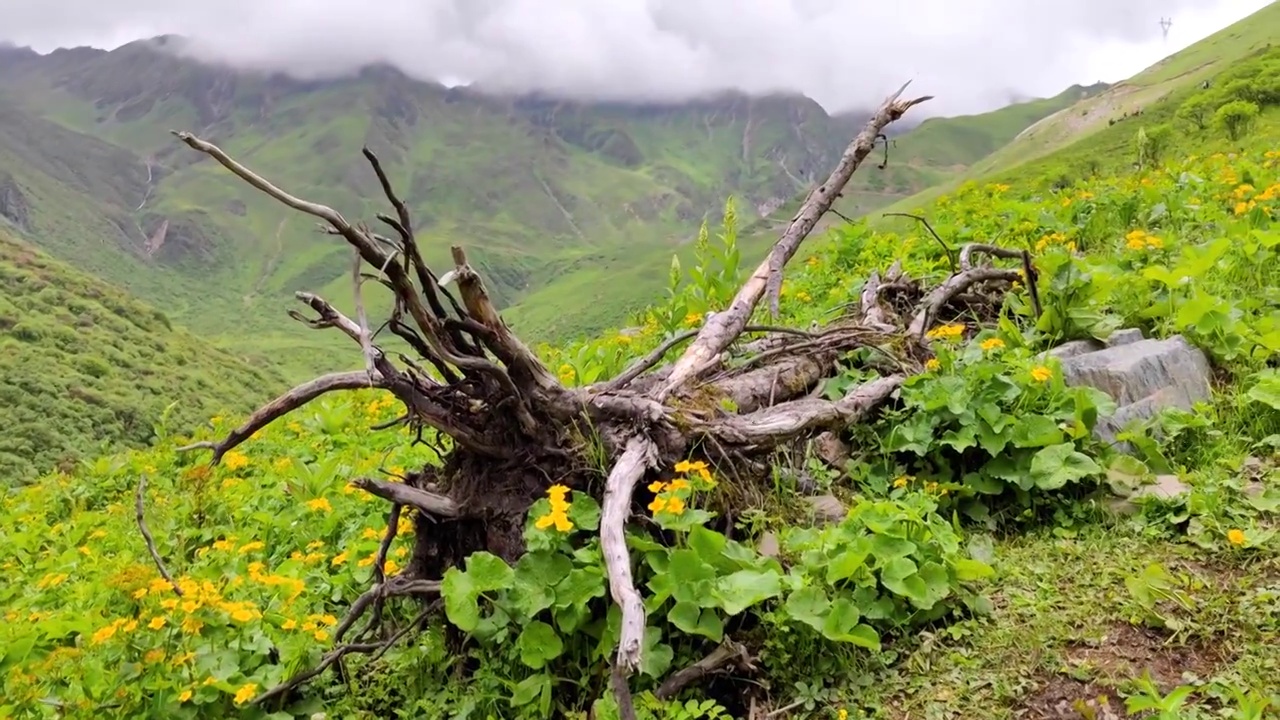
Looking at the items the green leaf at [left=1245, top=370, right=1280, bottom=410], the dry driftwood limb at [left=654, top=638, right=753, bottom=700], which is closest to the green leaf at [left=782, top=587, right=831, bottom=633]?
the dry driftwood limb at [left=654, top=638, right=753, bottom=700]

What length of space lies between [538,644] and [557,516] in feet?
1.63

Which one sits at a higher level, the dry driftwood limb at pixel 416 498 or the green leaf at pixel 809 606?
the dry driftwood limb at pixel 416 498

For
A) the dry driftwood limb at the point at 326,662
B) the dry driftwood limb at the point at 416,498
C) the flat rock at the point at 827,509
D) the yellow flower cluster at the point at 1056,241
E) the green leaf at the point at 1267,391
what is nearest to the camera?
the dry driftwood limb at the point at 326,662

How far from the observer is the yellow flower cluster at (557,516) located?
3.11m

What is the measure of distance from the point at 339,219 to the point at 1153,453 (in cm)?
388

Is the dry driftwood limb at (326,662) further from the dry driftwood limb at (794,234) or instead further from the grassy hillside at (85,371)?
the grassy hillside at (85,371)

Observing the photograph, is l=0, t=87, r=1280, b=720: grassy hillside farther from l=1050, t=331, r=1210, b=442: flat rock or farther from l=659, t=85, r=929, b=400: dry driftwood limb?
l=659, t=85, r=929, b=400: dry driftwood limb

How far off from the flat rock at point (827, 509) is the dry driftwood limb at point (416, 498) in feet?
5.50

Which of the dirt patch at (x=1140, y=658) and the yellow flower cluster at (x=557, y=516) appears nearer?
the dirt patch at (x=1140, y=658)

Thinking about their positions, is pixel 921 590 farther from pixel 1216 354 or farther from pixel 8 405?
pixel 8 405

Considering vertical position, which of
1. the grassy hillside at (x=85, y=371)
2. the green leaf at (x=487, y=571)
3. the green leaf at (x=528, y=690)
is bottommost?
the grassy hillside at (x=85, y=371)

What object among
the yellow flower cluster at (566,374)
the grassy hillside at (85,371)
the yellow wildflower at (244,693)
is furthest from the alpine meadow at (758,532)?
the grassy hillside at (85,371)

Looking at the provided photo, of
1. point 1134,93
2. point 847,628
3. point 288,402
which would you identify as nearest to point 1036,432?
point 847,628

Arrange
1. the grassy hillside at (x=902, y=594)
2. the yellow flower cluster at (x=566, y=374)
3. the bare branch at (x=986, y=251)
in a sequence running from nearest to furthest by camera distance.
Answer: the grassy hillside at (x=902, y=594) → the bare branch at (x=986, y=251) → the yellow flower cluster at (x=566, y=374)
